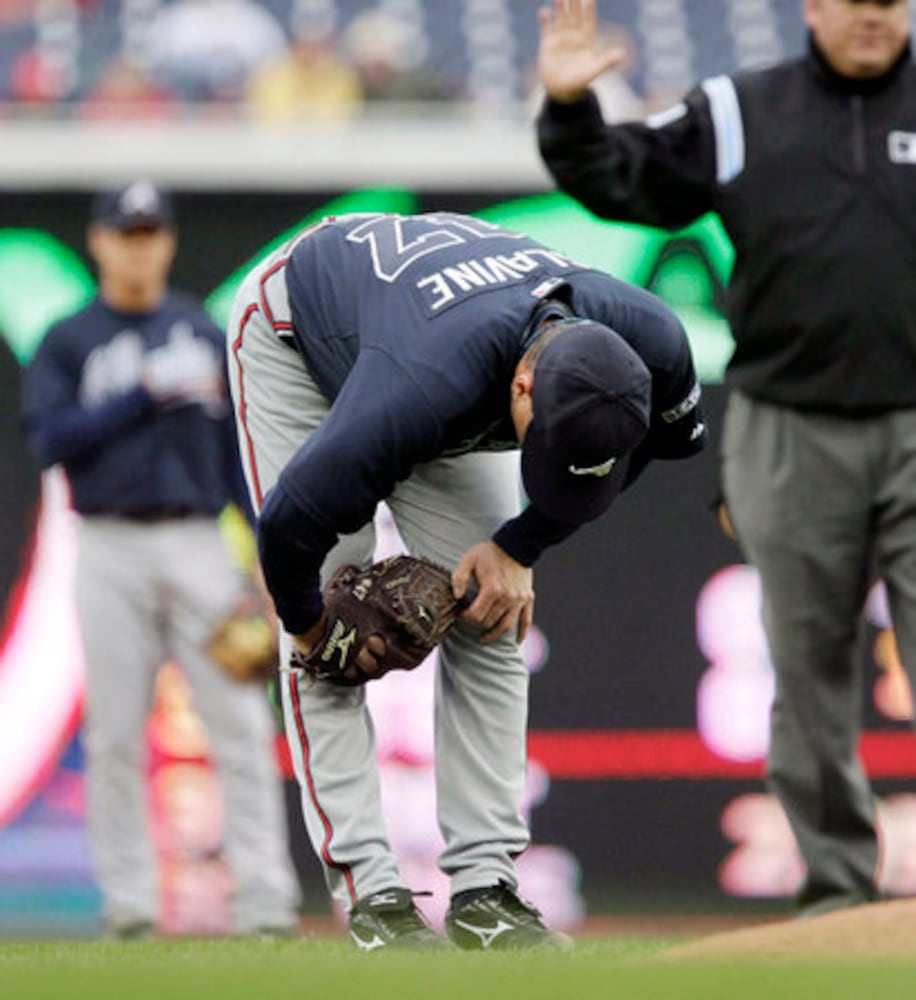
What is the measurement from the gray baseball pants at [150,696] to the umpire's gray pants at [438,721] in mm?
3256

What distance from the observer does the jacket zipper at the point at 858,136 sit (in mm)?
6215

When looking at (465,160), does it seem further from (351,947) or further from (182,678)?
(351,947)

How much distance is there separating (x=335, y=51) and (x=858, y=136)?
6617mm

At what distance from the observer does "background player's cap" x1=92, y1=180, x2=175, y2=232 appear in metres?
8.65

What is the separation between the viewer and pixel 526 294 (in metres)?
4.74

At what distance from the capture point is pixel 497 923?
5.07 meters

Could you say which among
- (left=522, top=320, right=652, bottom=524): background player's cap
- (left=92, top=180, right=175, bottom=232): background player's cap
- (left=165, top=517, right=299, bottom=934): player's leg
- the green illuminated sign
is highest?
(left=522, top=320, right=652, bottom=524): background player's cap

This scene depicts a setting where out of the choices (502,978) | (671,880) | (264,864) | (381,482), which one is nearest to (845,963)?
(502,978)

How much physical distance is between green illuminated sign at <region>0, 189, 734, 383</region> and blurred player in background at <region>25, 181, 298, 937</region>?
0.54 metres

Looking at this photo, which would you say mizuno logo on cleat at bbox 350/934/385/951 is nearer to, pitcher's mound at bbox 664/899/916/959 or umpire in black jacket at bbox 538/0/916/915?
pitcher's mound at bbox 664/899/916/959

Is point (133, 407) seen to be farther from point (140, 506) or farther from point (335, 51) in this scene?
point (335, 51)

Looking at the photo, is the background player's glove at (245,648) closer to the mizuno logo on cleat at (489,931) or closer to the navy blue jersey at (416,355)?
the navy blue jersey at (416,355)

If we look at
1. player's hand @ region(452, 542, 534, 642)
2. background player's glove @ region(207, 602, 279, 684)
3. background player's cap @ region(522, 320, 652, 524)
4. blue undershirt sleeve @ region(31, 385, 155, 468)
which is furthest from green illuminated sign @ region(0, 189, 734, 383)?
background player's cap @ region(522, 320, 652, 524)

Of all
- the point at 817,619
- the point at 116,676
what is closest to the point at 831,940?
the point at 817,619
